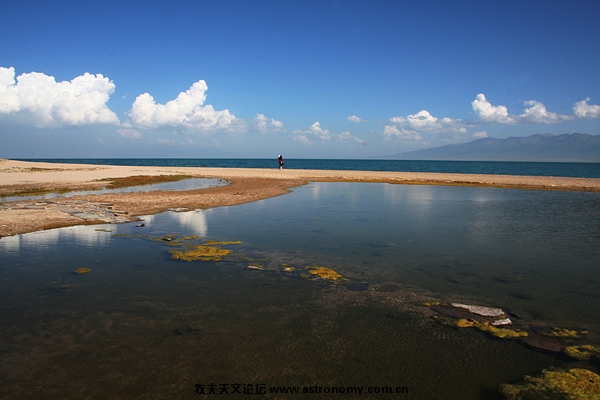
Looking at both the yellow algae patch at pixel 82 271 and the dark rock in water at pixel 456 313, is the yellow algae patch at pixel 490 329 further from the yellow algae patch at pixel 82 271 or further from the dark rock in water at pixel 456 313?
the yellow algae patch at pixel 82 271

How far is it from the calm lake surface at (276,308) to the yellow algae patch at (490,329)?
26cm

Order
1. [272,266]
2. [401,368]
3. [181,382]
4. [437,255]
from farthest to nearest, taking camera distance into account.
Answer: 1. [437,255]
2. [272,266]
3. [401,368]
4. [181,382]

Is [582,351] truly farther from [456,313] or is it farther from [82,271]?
[82,271]

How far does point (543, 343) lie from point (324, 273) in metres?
4.92

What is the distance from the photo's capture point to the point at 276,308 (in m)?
7.76

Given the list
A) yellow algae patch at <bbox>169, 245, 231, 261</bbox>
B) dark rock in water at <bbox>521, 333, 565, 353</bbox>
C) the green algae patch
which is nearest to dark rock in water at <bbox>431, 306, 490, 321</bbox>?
dark rock in water at <bbox>521, 333, 565, 353</bbox>

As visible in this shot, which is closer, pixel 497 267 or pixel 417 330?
pixel 417 330

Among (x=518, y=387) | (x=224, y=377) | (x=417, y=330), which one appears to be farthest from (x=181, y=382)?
(x=518, y=387)

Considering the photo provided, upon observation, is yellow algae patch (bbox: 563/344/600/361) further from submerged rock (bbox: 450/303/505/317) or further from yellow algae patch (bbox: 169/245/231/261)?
yellow algae patch (bbox: 169/245/231/261)

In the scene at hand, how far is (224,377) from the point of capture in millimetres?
5484

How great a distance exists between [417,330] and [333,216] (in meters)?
12.2

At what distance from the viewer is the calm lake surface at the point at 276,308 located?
18.2 ft

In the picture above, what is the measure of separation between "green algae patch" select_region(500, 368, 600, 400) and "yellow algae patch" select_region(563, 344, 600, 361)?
452 millimetres

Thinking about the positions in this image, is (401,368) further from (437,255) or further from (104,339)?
(437,255)
